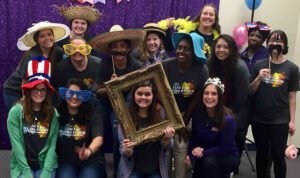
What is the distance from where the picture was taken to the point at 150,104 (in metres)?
2.91

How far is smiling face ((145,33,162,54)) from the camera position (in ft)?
12.1

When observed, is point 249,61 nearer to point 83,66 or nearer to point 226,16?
point 226,16

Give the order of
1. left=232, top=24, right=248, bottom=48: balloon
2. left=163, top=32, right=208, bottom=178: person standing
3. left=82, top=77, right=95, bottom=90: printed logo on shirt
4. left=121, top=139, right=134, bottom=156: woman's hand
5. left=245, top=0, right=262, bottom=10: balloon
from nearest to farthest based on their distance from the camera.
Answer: left=121, top=139, right=134, bottom=156: woman's hand
left=163, top=32, right=208, bottom=178: person standing
left=82, top=77, right=95, bottom=90: printed logo on shirt
left=232, top=24, right=248, bottom=48: balloon
left=245, top=0, right=262, bottom=10: balloon

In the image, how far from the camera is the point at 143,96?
112 inches

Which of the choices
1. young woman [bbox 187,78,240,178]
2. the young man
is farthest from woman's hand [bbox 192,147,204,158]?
the young man

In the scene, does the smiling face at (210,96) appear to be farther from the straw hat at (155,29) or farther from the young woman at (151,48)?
the straw hat at (155,29)

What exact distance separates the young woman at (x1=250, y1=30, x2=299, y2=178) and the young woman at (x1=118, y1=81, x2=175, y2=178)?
1.12 m

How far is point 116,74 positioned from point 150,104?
1.59 feet

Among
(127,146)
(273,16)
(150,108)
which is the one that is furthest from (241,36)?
(127,146)

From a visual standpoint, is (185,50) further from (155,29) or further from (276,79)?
(276,79)

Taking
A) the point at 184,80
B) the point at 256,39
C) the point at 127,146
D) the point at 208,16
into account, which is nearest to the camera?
the point at 127,146

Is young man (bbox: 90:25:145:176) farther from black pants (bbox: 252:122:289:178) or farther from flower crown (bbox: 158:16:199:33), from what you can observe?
black pants (bbox: 252:122:289:178)

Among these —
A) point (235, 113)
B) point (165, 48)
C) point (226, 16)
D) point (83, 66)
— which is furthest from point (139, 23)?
point (235, 113)

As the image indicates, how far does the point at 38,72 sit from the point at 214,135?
1522 mm
